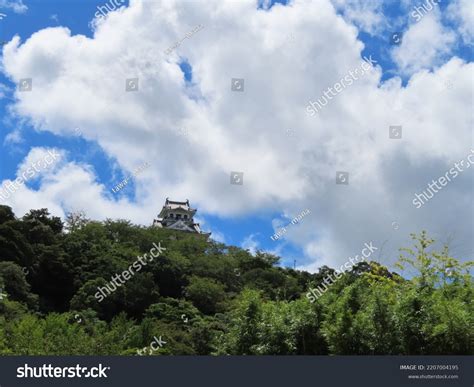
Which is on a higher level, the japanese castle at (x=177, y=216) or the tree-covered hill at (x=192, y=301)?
the japanese castle at (x=177, y=216)

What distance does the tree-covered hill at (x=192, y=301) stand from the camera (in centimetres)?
1070

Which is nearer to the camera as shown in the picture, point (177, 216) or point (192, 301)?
point (192, 301)

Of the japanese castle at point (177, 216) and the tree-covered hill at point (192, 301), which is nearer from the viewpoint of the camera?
the tree-covered hill at point (192, 301)

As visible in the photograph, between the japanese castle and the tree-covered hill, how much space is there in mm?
15057

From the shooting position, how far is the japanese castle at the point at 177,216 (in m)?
65.4

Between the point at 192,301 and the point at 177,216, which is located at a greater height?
the point at 177,216

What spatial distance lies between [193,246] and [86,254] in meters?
9.86

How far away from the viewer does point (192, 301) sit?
116 ft

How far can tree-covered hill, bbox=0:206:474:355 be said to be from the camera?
10.7 meters

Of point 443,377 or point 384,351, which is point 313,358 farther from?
point 384,351

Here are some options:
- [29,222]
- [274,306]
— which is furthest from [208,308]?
[274,306]

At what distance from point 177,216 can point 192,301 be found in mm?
33987

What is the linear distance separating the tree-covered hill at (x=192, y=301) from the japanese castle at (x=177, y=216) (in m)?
15.1

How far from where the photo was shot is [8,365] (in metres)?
7.89
